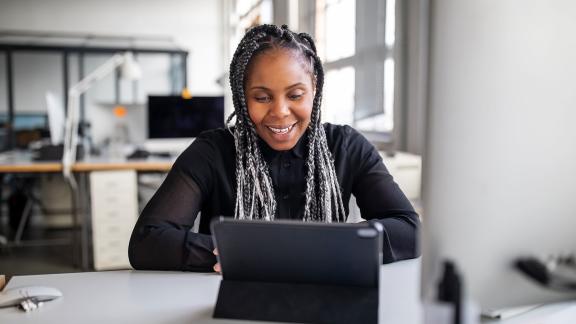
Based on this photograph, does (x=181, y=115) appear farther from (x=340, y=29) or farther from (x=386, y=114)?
(x=386, y=114)

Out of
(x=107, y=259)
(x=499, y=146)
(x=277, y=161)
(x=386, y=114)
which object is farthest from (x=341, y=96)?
(x=499, y=146)

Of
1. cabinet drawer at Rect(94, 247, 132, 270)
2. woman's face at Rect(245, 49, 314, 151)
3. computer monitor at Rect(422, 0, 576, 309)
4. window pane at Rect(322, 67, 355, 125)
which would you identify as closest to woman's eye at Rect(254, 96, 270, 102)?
woman's face at Rect(245, 49, 314, 151)

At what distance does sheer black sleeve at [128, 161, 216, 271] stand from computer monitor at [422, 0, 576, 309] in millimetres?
656

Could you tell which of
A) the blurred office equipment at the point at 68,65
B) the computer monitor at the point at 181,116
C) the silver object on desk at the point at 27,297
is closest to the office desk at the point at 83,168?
the computer monitor at the point at 181,116

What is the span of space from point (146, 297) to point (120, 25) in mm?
7461

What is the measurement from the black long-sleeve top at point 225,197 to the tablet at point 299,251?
1.11ft

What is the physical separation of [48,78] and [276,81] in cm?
705

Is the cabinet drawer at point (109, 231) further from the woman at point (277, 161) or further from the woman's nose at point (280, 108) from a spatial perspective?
the woman's nose at point (280, 108)

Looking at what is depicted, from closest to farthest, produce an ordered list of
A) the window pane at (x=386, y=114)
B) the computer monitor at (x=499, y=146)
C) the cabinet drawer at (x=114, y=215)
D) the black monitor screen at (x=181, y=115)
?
the computer monitor at (x=499, y=146) < the window pane at (x=386, y=114) < the cabinet drawer at (x=114, y=215) < the black monitor screen at (x=181, y=115)

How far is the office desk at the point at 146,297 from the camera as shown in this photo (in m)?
0.78

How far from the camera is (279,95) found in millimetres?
1258

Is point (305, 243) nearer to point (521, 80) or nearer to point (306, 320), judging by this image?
point (306, 320)

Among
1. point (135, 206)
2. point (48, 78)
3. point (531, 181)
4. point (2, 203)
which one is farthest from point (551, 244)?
point (48, 78)

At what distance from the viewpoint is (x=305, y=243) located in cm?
68
